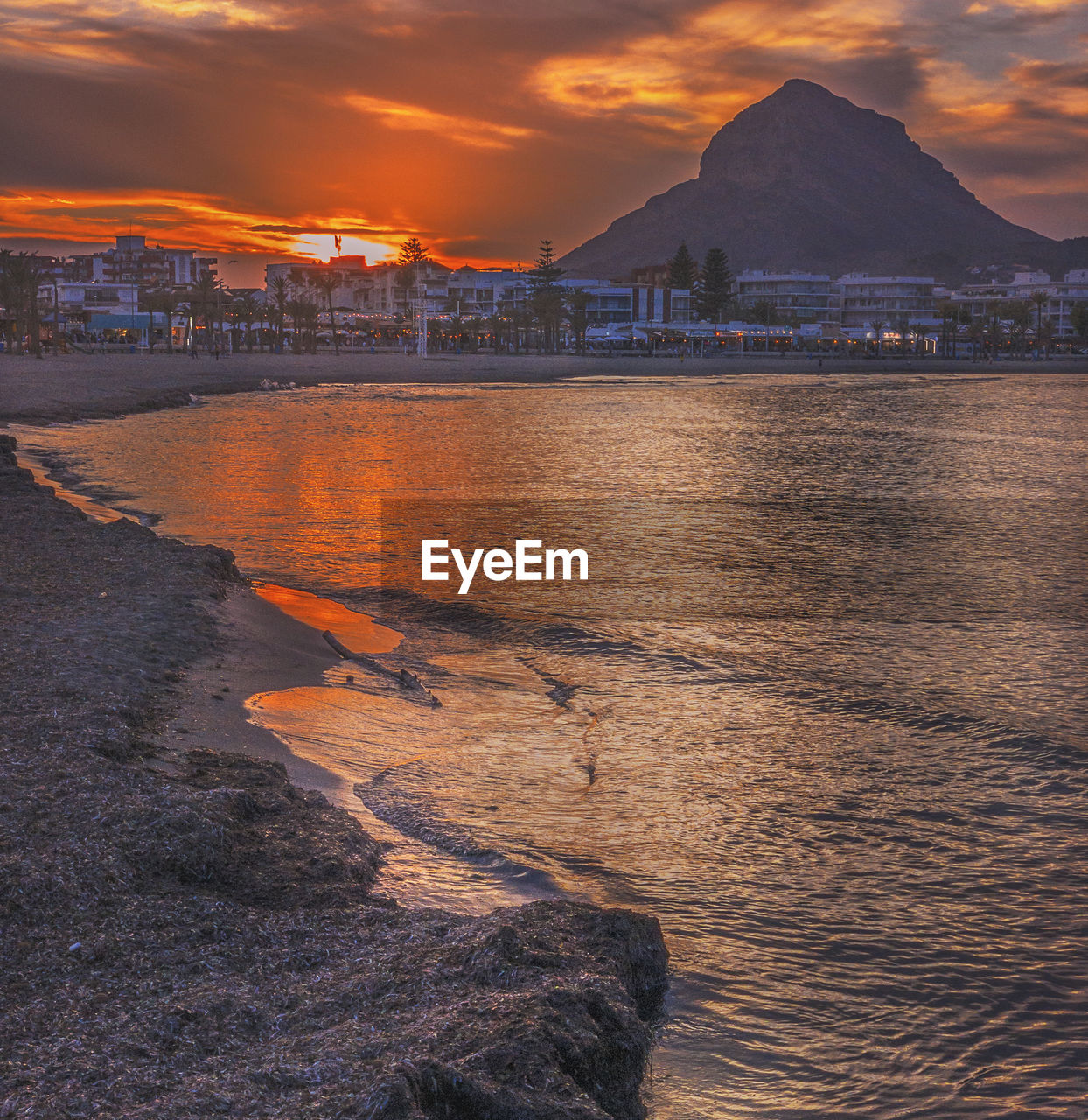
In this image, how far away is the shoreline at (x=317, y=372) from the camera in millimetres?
42969

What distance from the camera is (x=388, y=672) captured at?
963 cm

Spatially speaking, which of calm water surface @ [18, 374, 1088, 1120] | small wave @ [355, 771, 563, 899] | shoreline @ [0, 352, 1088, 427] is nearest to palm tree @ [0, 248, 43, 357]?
shoreline @ [0, 352, 1088, 427]

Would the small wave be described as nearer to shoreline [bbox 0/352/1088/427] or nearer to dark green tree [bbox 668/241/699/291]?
shoreline [bbox 0/352/1088/427]

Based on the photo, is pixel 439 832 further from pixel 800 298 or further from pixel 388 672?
pixel 800 298

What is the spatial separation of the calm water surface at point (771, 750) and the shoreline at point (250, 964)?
0.65 m

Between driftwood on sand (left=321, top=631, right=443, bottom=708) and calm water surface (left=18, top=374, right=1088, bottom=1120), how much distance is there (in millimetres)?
237

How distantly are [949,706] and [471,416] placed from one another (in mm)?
39566

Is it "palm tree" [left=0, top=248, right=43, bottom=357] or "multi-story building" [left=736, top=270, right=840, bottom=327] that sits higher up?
"multi-story building" [left=736, top=270, right=840, bottom=327]

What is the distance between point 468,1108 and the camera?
123 inches

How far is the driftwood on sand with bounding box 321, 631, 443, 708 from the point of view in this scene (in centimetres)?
902

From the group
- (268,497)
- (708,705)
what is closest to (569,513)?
(268,497)

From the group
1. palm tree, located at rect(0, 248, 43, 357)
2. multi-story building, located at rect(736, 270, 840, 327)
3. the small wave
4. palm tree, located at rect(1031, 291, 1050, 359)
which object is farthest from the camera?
multi-story building, located at rect(736, 270, 840, 327)

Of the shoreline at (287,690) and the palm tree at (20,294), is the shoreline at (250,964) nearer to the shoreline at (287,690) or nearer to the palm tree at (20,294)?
the shoreline at (287,690)

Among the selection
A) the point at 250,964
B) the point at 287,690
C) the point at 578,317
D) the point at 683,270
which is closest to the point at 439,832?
the point at 250,964
